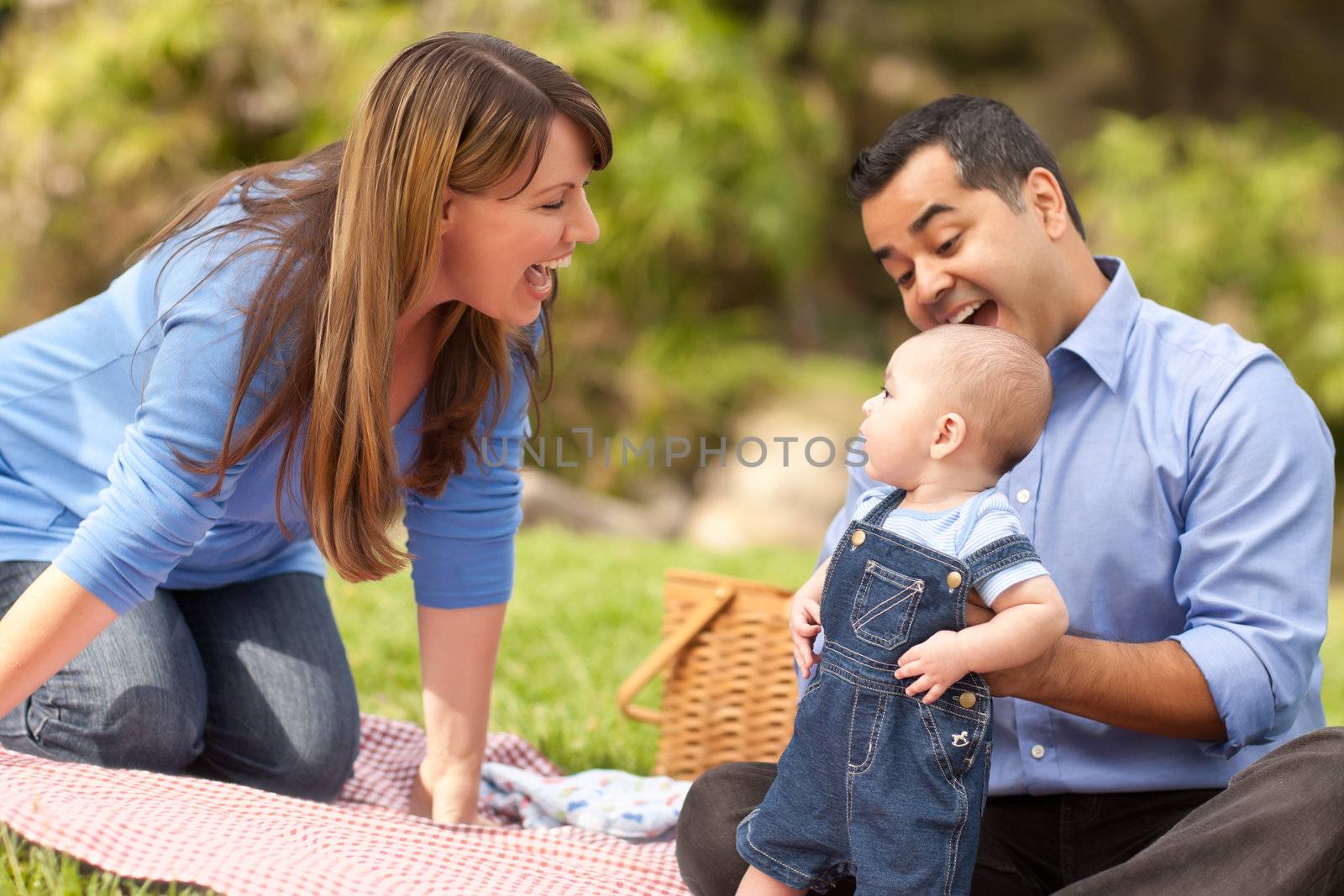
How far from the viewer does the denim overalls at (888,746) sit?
175 centimetres

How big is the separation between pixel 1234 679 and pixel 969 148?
965 mm

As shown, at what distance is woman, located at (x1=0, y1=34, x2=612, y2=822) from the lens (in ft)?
6.79

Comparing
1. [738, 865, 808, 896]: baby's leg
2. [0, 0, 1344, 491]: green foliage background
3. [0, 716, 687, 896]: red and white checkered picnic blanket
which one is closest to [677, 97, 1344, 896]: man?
[738, 865, 808, 896]: baby's leg

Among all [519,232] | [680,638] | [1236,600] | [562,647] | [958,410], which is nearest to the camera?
[958,410]

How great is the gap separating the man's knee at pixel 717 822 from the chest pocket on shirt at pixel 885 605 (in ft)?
1.35

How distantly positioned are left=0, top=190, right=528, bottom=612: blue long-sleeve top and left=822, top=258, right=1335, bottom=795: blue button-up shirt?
107 cm

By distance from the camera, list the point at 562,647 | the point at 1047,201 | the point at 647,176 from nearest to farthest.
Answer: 1. the point at 1047,201
2. the point at 562,647
3. the point at 647,176

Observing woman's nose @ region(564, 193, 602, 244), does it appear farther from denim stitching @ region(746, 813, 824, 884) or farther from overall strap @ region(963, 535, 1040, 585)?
denim stitching @ region(746, 813, 824, 884)

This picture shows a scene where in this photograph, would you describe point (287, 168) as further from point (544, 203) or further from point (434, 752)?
point (434, 752)

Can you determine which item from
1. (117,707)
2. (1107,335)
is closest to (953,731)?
(1107,335)

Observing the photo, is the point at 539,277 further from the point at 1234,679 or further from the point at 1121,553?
the point at 1234,679

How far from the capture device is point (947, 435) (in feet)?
6.05

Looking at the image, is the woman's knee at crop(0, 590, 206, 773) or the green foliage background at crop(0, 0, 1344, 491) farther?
the green foliage background at crop(0, 0, 1344, 491)

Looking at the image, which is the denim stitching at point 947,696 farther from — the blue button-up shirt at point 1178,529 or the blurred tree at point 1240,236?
the blurred tree at point 1240,236
